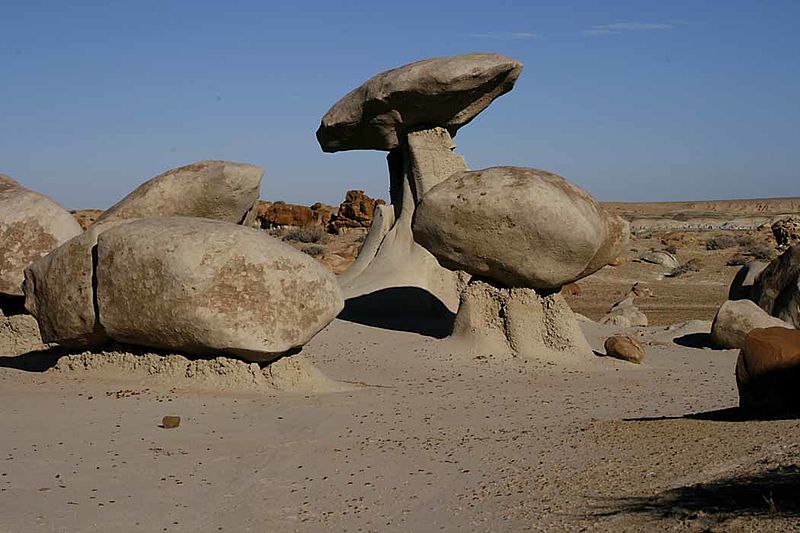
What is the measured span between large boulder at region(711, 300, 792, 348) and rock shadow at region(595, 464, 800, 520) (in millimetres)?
8087

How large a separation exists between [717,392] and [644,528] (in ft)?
18.6

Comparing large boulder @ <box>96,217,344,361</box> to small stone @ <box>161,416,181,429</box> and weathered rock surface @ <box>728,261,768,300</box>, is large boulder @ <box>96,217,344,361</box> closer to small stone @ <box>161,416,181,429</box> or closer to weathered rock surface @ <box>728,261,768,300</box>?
small stone @ <box>161,416,181,429</box>

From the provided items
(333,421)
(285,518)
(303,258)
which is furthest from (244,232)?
(285,518)

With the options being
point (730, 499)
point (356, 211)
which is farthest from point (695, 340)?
point (356, 211)

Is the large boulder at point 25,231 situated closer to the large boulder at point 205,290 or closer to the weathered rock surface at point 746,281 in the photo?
the large boulder at point 205,290

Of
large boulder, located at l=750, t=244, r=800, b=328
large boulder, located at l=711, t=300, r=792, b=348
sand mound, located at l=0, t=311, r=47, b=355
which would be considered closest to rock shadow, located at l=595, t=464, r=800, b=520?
sand mound, located at l=0, t=311, r=47, b=355

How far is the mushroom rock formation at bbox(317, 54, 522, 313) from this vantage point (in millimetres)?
13406

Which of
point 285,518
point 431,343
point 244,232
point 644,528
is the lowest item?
point 431,343

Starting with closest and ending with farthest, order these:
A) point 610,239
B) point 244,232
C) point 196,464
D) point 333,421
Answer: point 196,464, point 333,421, point 244,232, point 610,239

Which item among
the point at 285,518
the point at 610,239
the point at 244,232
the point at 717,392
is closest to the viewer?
the point at 285,518

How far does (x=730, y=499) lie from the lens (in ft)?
14.8

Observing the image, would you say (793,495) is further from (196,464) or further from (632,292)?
(632,292)

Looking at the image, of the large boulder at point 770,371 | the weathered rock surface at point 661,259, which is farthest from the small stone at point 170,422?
the weathered rock surface at point 661,259

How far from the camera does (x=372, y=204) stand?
31641mm
